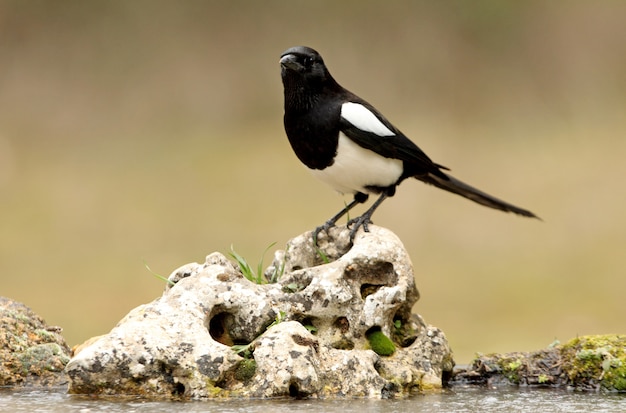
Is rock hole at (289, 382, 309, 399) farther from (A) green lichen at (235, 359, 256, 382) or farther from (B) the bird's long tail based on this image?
(B) the bird's long tail

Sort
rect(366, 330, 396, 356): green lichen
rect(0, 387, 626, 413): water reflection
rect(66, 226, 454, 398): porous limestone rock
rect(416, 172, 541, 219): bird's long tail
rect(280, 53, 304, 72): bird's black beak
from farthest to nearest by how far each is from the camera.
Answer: rect(416, 172, 541, 219): bird's long tail → rect(280, 53, 304, 72): bird's black beak → rect(366, 330, 396, 356): green lichen → rect(66, 226, 454, 398): porous limestone rock → rect(0, 387, 626, 413): water reflection

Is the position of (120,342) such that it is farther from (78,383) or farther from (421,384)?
(421,384)

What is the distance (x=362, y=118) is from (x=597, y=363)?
1420 millimetres

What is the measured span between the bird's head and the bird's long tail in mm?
877

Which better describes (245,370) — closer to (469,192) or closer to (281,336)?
(281,336)

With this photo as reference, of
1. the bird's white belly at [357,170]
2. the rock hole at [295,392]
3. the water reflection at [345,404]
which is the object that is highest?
the bird's white belly at [357,170]

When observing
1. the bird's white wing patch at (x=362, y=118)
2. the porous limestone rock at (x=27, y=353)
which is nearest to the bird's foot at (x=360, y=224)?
the bird's white wing patch at (x=362, y=118)

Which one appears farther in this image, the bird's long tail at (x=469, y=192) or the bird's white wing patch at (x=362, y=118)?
the bird's long tail at (x=469, y=192)

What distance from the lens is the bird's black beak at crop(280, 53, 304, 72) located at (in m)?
3.96

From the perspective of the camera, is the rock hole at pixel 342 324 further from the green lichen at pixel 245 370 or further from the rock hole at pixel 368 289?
the green lichen at pixel 245 370

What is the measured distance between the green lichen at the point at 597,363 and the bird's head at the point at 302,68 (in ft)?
5.18

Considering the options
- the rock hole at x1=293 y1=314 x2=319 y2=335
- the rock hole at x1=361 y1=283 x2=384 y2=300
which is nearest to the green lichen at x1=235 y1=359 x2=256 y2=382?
the rock hole at x1=293 y1=314 x2=319 y2=335

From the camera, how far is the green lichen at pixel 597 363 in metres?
3.39

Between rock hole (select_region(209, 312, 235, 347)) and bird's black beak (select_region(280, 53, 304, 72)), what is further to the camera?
bird's black beak (select_region(280, 53, 304, 72))
